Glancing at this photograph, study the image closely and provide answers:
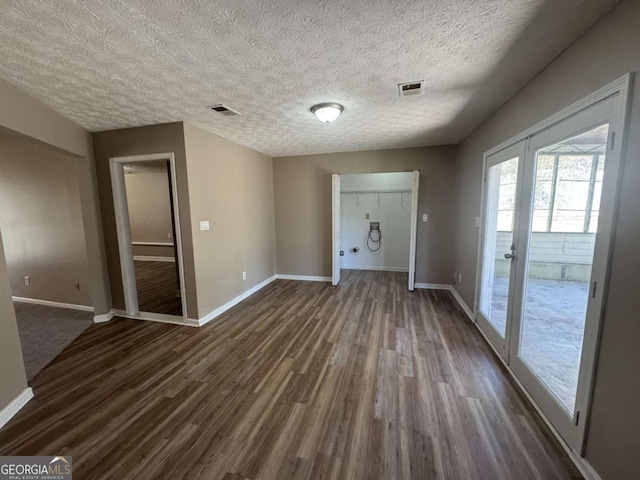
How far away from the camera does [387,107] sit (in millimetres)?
2611

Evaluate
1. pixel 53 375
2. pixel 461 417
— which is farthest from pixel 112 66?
pixel 461 417

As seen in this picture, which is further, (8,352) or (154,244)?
(154,244)

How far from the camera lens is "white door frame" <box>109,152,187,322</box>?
306 cm

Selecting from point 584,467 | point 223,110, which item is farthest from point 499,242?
point 223,110

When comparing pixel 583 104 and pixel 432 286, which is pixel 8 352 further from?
pixel 432 286

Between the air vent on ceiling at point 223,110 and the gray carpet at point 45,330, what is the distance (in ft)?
9.73

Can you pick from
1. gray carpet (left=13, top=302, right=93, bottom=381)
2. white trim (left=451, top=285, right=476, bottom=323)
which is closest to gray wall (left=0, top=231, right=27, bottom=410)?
gray carpet (left=13, top=302, right=93, bottom=381)

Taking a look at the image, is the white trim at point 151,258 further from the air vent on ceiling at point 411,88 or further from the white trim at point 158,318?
the air vent on ceiling at point 411,88

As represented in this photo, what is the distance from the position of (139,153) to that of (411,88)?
3127 mm

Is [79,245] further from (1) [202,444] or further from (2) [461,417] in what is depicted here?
(2) [461,417]

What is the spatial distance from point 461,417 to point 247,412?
151 cm

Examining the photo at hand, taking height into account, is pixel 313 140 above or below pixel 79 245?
above

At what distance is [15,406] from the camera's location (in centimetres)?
185

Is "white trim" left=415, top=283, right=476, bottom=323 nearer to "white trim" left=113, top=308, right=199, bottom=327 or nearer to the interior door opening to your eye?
"white trim" left=113, top=308, right=199, bottom=327
